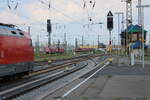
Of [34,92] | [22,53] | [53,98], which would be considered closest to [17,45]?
[22,53]

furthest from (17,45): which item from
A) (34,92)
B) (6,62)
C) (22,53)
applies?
(34,92)

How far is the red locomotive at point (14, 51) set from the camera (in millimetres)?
17266

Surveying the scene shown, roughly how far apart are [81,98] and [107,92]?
5.92 ft

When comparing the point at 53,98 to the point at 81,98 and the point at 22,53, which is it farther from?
the point at 22,53

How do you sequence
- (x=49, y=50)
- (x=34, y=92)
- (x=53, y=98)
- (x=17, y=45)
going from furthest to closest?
(x=49, y=50) < (x=17, y=45) < (x=34, y=92) < (x=53, y=98)

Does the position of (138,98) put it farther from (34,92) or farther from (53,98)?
(34,92)

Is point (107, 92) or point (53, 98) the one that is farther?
point (107, 92)

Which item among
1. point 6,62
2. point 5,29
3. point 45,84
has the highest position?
point 5,29

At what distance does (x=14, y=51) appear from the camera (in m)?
19.0

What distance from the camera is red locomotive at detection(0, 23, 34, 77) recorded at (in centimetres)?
1727

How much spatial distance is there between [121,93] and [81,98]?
1.97 meters

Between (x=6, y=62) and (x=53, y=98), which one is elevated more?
(x=6, y=62)

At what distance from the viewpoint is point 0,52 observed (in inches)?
664

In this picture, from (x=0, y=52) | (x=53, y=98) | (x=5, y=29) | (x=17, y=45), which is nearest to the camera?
(x=53, y=98)
